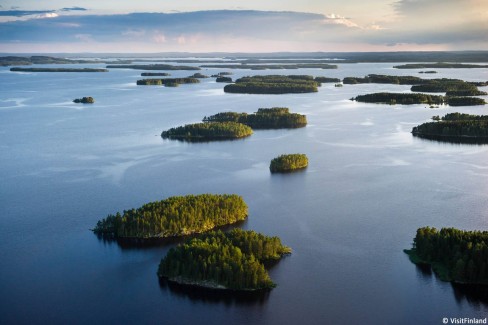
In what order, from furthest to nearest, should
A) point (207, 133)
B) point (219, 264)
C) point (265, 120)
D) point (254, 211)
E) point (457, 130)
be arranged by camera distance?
point (265, 120), point (207, 133), point (457, 130), point (254, 211), point (219, 264)

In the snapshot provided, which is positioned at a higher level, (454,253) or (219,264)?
(454,253)

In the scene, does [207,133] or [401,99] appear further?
[401,99]

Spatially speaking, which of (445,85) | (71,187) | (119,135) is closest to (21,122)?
(119,135)

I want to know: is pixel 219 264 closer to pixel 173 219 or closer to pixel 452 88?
pixel 173 219

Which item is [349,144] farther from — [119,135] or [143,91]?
[143,91]

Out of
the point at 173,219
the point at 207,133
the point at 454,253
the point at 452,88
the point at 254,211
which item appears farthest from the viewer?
the point at 452,88

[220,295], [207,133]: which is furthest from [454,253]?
[207,133]

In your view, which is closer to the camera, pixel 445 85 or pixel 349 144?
pixel 349 144
